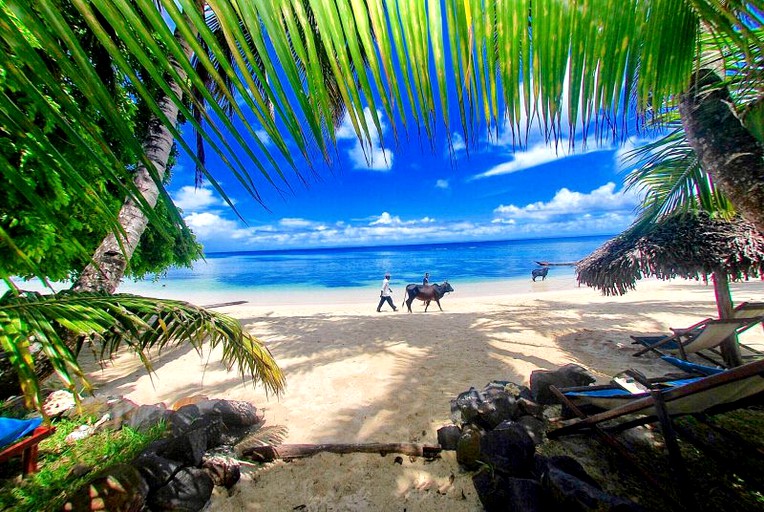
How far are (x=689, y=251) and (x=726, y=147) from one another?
250cm

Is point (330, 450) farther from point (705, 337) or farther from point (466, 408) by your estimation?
point (705, 337)

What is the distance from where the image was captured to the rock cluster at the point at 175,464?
78.2 inches

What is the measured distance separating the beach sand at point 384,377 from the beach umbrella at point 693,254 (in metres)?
1.38

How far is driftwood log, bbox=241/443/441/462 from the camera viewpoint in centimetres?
271

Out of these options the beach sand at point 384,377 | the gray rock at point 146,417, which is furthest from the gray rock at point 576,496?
the gray rock at point 146,417

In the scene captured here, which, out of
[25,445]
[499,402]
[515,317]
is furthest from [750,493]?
[515,317]

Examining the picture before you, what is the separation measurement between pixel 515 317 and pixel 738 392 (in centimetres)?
658

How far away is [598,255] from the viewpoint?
16.7 ft

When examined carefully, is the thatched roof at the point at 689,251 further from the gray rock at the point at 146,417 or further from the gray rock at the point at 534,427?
the gray rock at the point at 146,417

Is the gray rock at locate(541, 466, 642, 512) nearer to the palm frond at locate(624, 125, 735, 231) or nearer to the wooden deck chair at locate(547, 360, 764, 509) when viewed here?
the wooden deck chair at locate(547, 360, 764, 509)

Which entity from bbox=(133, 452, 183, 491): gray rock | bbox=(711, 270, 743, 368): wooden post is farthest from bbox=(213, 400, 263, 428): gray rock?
bbox=(711, 270, 743, 368): wooden post

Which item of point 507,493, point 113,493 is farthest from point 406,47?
point 113,493

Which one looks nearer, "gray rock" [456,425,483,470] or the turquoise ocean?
"gray rock" [456,425,483,470]

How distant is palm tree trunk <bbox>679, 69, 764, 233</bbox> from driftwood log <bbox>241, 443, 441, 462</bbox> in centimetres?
306
